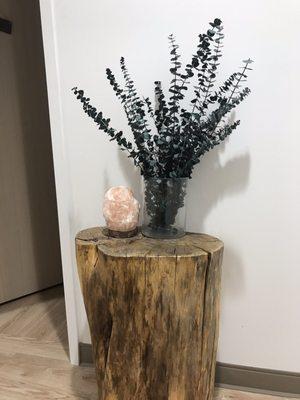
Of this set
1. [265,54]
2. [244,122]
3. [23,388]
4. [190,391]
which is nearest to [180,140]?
[244,122]

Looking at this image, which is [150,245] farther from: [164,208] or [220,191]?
[220,191]

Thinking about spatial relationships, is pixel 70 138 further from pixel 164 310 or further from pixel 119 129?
pixel 164 310

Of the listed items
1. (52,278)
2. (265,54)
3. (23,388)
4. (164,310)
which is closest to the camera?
(164,310)

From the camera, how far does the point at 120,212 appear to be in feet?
3.55

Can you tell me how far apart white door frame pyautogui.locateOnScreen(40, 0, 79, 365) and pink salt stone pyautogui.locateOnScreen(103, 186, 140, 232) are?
13.0 inches

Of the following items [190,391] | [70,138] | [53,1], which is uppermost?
[53,1]

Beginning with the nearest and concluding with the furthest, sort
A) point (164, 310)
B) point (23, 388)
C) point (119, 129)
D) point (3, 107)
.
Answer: point (164, 310), point (119, 129), point (23, 388), point (3, 107)

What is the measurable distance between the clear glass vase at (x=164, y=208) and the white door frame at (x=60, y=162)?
39 cm

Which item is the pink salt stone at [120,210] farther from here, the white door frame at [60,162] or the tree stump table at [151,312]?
the white door frame at [60,162]

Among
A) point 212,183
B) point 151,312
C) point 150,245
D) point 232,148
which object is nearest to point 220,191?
point 212,183

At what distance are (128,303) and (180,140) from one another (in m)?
0.52

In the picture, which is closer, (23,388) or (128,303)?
(128,303)

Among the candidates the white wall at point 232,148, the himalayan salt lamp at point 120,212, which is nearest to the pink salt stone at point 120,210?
the himalayan salt lamp at point 120,212

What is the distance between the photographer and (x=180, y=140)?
3.41ft
